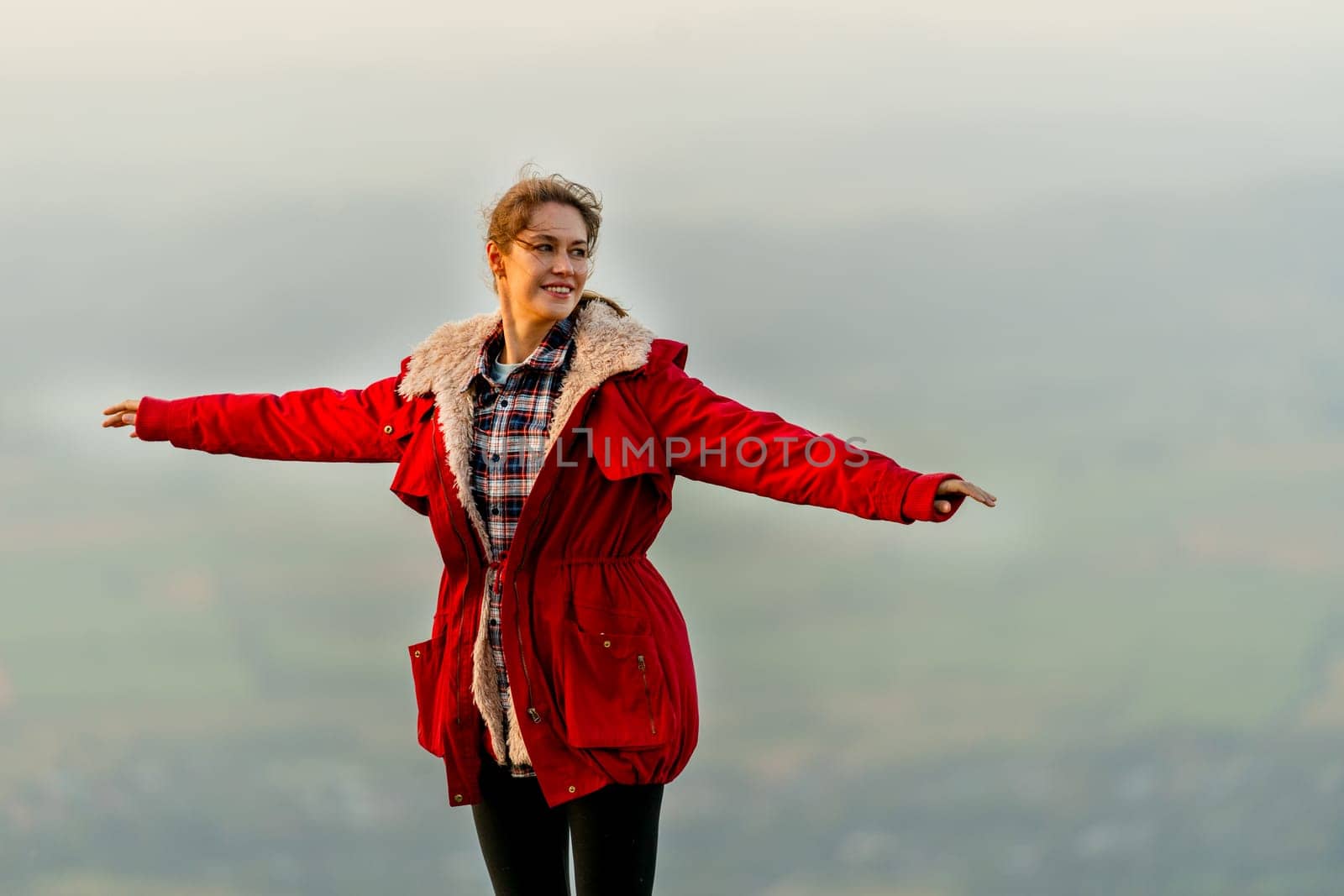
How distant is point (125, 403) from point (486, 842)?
1.47 meters

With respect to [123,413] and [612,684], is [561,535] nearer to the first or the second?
[612,684]

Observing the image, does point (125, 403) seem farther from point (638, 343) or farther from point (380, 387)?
point (638, 343)

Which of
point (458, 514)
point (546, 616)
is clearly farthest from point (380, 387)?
point (546, 616)

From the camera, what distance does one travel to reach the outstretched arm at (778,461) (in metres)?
3.64

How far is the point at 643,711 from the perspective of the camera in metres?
3.92

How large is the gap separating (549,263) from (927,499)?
1.05 metres

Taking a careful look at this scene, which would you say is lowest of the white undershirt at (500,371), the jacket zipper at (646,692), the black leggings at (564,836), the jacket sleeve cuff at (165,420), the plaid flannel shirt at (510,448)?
the black leggings at (564,836)

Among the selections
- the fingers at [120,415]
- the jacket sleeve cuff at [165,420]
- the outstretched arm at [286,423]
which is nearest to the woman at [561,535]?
the outstretched arm at [286,423]

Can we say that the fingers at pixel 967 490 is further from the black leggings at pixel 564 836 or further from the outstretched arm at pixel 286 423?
the outstretched arm at pixel 286 423

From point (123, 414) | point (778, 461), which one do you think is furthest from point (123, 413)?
point (778, 461)

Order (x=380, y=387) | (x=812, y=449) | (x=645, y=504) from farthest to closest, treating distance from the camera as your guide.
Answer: (x=380, y=387) → (x=645, y=504) → (x=812, y=449)

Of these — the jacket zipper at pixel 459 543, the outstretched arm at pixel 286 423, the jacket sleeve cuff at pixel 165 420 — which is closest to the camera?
the jacket zipper at pixel 459 543

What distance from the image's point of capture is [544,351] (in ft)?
13.4

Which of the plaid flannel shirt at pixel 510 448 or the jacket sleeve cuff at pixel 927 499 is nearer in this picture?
the jacket sleeve cuff at pixel 927 499
